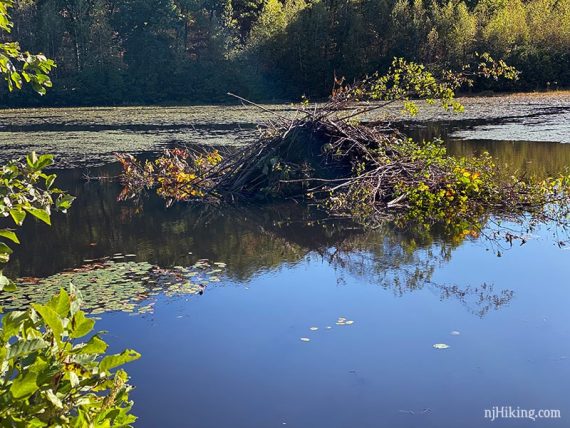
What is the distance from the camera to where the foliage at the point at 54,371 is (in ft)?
4.37

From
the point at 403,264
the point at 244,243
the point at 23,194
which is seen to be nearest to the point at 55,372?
the point at 23,194

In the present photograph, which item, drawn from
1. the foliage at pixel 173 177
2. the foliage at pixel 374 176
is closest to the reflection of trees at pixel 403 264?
→ the foliage at pixel 374 176

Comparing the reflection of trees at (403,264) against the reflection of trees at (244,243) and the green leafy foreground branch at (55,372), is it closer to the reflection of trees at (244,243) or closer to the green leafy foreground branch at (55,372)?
the reflection of trees at (244,243)

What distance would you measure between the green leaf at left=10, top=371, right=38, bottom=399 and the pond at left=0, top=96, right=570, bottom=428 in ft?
7.27

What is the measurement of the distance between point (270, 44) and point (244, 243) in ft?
101

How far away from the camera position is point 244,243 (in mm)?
7137

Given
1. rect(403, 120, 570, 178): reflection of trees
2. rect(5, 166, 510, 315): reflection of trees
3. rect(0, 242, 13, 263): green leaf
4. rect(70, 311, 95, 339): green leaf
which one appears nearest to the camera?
rect(70, 311, 95, 339): green leaf

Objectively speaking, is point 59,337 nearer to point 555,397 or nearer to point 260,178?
point 555,397

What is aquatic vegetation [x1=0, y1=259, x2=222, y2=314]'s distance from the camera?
5242mm

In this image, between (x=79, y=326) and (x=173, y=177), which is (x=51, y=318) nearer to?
(x=79, y=326)

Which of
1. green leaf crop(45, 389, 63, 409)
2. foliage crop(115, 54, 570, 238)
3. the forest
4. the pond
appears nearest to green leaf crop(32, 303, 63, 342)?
green leaf crop(45, 389, 63, 409)

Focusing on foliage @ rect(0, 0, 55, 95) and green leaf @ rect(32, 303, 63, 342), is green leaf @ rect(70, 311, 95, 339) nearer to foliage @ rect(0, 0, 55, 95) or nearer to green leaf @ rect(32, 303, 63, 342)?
green leaf @ rect(32, 303, 63, 342)

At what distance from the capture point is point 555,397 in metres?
3.45

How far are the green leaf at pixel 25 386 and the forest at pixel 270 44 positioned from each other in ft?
100
